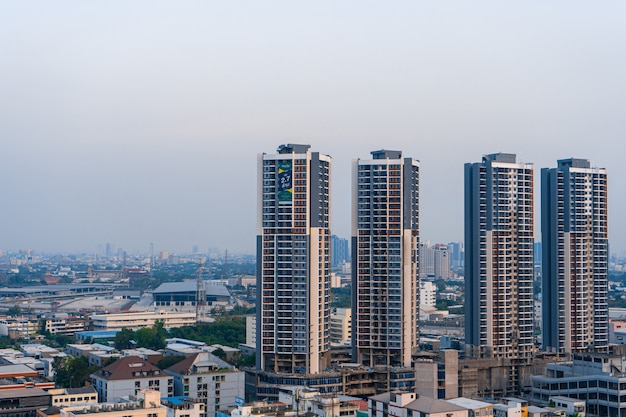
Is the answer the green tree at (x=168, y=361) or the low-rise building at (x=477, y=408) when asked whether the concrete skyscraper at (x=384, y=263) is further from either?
the low-rise building at (x=477, y=408)

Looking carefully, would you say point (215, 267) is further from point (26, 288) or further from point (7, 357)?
point (7, 357)

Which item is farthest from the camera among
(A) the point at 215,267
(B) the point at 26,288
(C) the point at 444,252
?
(A) the point at 215,267

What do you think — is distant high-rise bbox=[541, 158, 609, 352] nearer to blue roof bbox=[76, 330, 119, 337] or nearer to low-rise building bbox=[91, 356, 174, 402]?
low-rise building bbox=[91, 356, 174, 402]

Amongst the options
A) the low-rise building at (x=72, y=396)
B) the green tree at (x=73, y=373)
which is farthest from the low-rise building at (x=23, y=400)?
the green tree at (x=73, y=373)

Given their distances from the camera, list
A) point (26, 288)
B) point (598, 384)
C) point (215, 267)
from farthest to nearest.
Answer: point (215, 267), point (26, 288), point (598, 384)

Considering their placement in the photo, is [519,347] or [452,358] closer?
[452,358]

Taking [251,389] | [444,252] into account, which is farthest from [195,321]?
[444,252]

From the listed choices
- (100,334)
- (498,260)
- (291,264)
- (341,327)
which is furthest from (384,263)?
(100,334)
